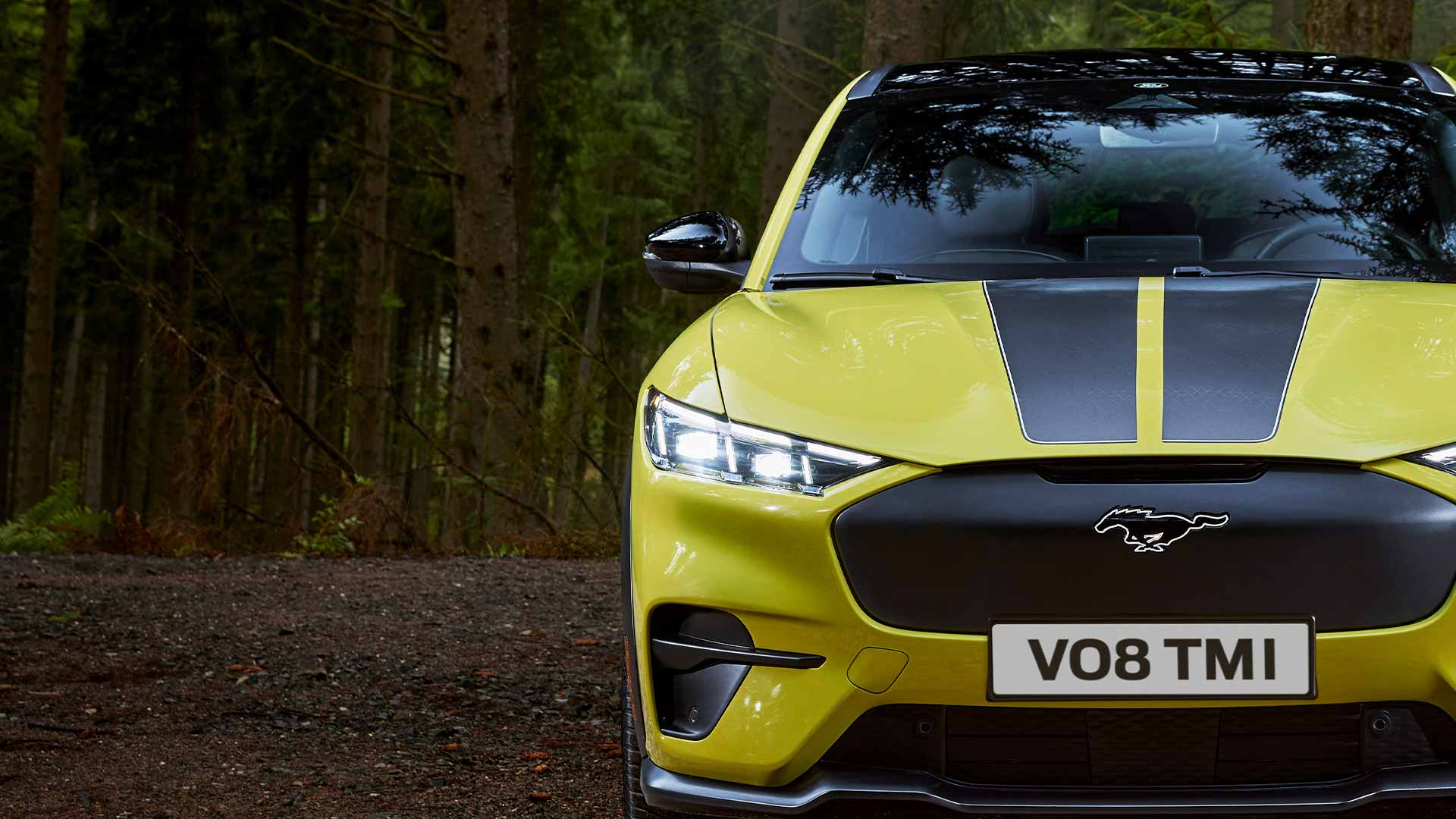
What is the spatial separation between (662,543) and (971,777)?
2.10ft

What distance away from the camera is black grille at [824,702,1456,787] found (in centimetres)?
223

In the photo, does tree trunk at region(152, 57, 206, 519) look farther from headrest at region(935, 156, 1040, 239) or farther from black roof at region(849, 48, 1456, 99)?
headrest at region(935, 156, 1040, 239)

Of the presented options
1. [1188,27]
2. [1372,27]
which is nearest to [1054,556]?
[1372,27]

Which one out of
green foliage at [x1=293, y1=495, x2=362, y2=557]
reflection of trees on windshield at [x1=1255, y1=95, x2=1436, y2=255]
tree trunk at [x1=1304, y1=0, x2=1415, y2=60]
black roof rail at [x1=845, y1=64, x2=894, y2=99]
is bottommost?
green foliage at [x1=293, y1=495, x2=362, y2=557]

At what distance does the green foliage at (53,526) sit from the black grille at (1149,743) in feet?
29.0

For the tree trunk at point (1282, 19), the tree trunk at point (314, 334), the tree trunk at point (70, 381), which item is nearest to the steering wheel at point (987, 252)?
the tree trunk at point (1282, 19)

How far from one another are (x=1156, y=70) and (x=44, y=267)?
17.6 m

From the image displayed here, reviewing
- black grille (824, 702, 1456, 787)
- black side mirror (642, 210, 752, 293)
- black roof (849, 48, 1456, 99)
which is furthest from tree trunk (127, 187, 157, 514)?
black grille (824, 702, 1456, 787)

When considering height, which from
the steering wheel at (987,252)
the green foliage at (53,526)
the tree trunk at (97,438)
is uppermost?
the steering wheel at (987,252)

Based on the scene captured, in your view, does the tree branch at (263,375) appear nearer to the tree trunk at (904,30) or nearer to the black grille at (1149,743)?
the tree trunk at (904,30)

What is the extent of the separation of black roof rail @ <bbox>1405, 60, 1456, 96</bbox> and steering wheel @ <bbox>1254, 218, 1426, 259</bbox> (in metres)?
0.74

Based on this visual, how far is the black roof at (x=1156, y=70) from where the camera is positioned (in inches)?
155

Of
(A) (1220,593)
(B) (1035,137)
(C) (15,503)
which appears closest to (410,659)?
(B) (1035,137)

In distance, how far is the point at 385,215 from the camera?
78.2ft
